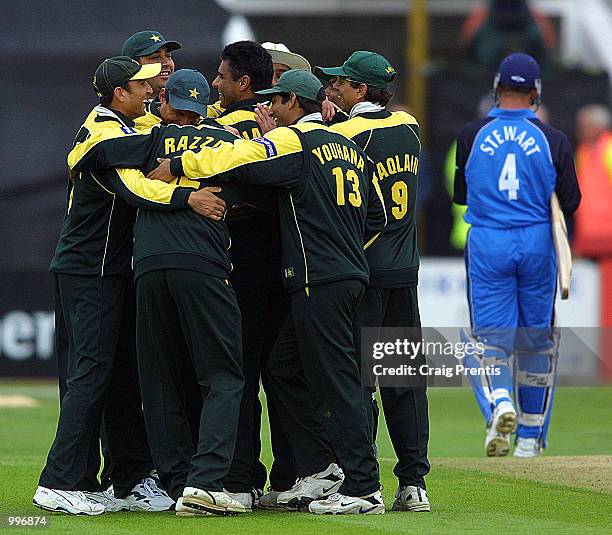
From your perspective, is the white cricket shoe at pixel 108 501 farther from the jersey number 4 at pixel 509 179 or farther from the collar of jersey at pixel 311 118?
the jersey number 4 at pixel 509 179

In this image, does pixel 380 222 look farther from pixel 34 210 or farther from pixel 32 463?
pixel 34 210

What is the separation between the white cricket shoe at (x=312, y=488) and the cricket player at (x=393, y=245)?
0.32 metres

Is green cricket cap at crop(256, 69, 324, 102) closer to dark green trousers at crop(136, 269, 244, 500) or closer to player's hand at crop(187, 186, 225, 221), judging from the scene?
player's hand at crop(187, 186, 225, 221)

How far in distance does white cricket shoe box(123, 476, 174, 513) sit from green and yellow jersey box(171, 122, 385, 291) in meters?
1.30

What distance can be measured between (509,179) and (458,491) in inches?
105

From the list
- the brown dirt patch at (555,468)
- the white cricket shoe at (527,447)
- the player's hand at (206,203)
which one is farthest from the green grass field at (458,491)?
the player's hand at (206,203)

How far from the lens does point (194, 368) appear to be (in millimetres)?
7883

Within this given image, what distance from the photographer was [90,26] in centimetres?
1727

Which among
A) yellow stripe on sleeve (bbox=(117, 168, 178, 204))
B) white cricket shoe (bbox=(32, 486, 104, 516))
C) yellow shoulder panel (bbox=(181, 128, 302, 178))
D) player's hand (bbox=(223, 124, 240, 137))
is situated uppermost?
player's hand (bbox=(223, 124, 240, 137))

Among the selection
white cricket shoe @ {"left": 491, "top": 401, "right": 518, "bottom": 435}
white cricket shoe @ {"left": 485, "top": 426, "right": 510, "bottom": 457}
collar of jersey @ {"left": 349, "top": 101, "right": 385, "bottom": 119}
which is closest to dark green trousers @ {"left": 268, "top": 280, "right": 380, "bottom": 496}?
collar of jersey @ {"left": 349, "top": 101, "right": 385, "bottom": 119}

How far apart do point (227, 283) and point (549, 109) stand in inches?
435

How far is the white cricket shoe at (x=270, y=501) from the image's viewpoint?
8.16m

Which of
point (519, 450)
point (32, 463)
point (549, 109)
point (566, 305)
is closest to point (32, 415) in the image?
point (32, 463)

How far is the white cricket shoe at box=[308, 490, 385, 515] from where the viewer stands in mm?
7613
